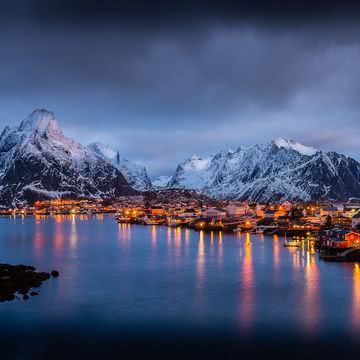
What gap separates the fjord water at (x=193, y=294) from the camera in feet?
49.5

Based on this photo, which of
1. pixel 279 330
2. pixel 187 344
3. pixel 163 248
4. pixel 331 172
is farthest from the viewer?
pixel 331 172

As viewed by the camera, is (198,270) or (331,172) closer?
(198,270)

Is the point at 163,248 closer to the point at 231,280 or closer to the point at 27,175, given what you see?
the point at 231,280

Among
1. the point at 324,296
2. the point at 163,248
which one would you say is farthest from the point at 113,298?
the point at 163,248

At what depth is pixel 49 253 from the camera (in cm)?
3225

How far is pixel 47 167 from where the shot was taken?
15175 cm

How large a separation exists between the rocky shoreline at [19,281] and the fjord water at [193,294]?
0.52 metres

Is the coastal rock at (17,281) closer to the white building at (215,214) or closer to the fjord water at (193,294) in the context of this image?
the fjord water at (193,294)

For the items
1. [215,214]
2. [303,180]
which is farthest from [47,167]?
[215,214]

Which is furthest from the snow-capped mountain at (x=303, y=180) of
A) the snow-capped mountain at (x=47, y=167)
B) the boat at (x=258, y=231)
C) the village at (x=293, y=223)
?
the boat at (x=258, y=231)

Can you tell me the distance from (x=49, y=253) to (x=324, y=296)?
17.9 meters

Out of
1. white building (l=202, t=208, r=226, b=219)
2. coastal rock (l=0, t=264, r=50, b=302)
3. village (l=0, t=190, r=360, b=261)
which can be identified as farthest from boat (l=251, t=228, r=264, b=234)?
coastal rock (l=0, t=264, r=50, b=302)

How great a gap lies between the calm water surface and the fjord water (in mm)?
28

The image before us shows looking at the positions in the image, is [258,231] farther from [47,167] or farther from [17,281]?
[47,167]
